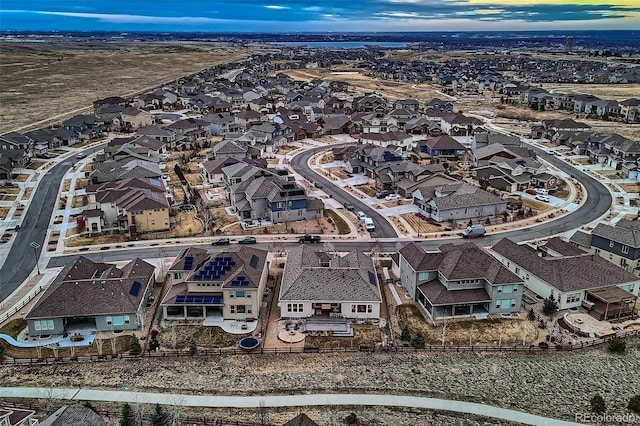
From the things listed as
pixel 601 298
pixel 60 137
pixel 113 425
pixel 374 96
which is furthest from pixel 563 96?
pixel 113 425

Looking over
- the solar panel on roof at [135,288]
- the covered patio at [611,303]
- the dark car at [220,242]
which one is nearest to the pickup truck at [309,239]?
the dark car at [220,242]

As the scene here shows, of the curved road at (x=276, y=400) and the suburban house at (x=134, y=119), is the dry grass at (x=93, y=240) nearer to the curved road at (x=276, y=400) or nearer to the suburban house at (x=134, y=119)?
the curved road at (x=276, y=400)

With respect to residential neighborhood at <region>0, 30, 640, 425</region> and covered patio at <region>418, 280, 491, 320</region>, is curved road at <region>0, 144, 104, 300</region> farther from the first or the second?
covered patio at <region>418, 280, 491, 320</region>

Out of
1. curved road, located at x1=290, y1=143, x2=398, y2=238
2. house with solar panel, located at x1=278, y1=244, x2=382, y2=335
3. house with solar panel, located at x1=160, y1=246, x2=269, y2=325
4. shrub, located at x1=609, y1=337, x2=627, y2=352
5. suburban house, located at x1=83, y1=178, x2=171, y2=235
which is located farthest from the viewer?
curved road, located at x1=290, y1=143, x2=398, y2=238

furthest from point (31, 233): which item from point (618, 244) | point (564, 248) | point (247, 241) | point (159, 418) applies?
point (618, 244)

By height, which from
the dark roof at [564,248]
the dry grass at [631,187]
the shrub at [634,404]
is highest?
the dark roof at [564,248]

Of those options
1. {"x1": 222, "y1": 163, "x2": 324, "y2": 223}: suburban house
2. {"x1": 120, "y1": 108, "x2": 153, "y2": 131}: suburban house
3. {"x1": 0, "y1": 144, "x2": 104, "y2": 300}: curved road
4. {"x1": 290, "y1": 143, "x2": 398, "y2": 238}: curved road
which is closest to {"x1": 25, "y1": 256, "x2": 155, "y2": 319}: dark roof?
{"x1": 0, "y1": 144, "x2": 104, "y2": 300}: curved road

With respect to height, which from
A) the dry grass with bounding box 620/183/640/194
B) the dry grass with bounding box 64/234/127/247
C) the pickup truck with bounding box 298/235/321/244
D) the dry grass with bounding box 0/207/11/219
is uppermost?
the dry grass with bounding box 0/207/11/219
